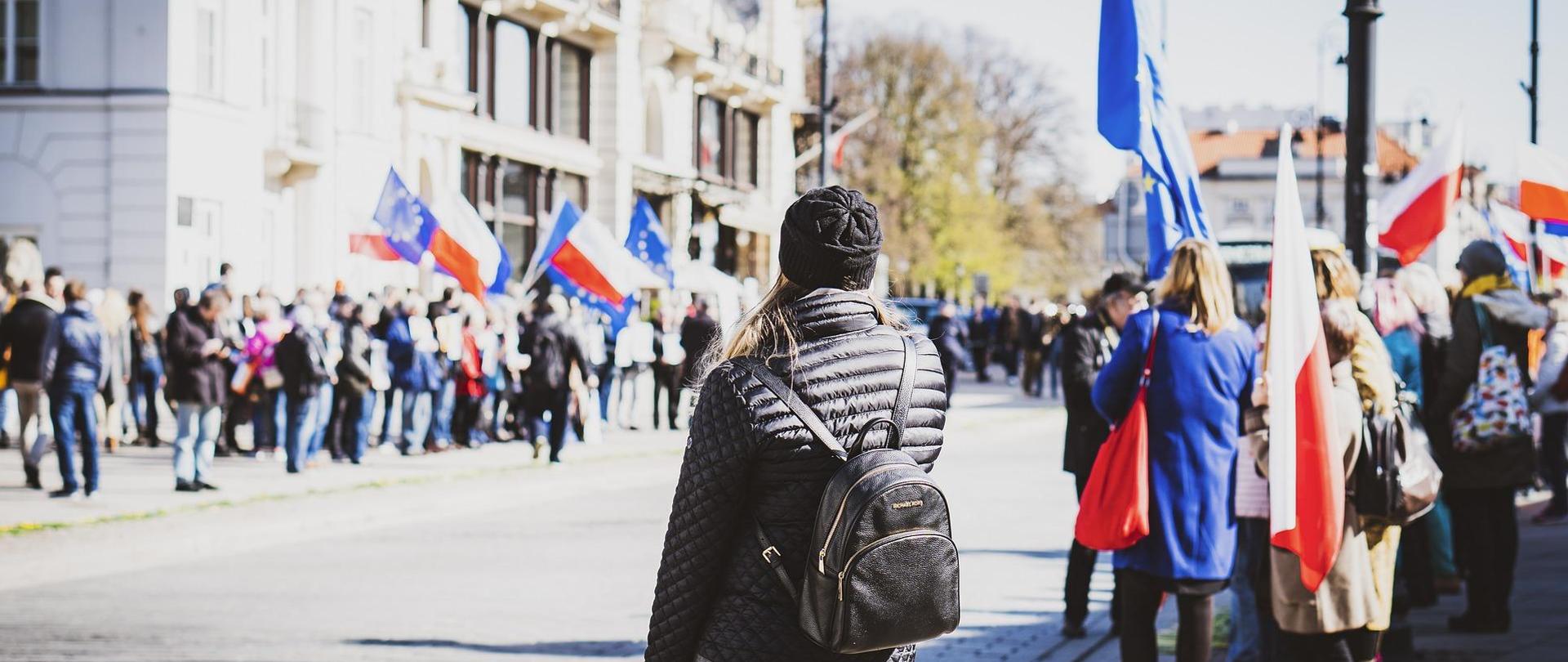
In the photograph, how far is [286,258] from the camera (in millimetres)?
31047

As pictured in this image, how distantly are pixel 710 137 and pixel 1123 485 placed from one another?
45.5 meters

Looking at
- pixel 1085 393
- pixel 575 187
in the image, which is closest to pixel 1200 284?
pixel 1085 393

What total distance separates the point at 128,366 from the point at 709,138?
107 ft

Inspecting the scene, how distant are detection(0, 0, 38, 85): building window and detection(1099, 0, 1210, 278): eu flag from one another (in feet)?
76.0

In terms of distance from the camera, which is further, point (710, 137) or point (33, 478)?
point (710, 137)

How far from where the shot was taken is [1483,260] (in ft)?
31.6

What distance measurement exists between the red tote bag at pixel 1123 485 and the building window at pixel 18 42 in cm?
2438

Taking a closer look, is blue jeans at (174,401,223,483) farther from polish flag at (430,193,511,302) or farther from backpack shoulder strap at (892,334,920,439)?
backpack shoulder strap at (892,334,920,439)

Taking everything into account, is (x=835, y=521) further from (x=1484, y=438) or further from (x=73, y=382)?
(x=73, y=382)

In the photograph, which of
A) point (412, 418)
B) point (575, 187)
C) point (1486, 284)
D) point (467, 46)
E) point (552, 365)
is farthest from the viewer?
point (575, 187)

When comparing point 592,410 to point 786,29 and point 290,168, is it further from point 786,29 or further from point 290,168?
point 786,29

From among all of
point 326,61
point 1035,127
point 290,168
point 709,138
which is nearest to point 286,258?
point 290,168

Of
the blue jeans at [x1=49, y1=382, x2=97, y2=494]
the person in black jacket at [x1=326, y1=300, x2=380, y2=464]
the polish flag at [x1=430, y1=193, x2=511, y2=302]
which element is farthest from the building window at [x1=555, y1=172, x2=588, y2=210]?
the blue jeans at [x1=49, y1=382, x2=97, y2=494]

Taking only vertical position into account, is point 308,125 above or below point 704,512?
above
